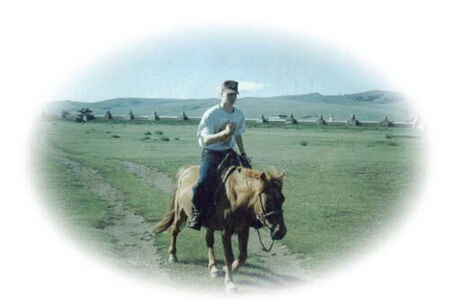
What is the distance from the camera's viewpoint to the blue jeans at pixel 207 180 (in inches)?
293

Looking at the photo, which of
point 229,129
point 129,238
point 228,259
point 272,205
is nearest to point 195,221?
point 228,259

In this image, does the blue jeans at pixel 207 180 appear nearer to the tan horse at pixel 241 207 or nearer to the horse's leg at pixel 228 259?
the tan horse at pixel 241 207

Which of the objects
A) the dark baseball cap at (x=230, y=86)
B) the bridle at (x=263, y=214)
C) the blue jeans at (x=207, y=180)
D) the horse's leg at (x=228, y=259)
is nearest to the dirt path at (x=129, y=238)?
the horse's leg at (x=228, y=259)

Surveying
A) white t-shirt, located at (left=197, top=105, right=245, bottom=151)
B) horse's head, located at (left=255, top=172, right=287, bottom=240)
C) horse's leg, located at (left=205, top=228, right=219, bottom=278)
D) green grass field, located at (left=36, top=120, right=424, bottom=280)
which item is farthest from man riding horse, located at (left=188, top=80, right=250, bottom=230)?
green grass field, located at (left=36, top=120, right=424, bottom=280)

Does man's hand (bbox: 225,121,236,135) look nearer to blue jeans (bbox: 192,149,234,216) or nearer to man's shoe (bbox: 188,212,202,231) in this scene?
blue jeans (bbox: 192,149,234,216)

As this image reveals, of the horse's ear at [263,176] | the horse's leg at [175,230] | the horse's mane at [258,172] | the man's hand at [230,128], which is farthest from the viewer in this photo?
the horse's leg at [175,230]

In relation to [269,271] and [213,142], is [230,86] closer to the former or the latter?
[213,142]

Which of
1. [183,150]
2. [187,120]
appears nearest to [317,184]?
[183,150]

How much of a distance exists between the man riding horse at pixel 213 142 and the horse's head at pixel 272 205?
3.51 ft

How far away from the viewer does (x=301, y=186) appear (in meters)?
16.4

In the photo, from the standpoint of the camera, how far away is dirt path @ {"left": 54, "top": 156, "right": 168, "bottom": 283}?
26.3 ft

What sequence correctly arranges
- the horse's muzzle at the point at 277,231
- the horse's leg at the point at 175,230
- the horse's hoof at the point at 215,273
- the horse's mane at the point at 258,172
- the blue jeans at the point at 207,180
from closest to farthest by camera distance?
the horse's muzzle at the point at 277,231, the horse's mane at the point at 258,172, the blue jeans at the point at 207,180, the horse's hoof at the point at 215,273, the horse's leg at the point at 175,230

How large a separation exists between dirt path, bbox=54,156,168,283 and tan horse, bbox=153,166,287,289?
584 mm

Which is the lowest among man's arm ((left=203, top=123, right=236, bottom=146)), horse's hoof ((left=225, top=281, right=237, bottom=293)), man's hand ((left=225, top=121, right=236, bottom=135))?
horse's hoof ((left=225, top=281, right=237, bottom=293))
